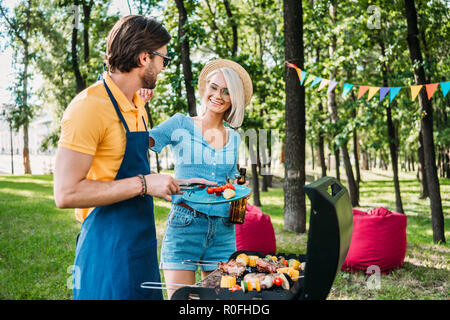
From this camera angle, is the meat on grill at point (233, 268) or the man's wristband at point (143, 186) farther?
the meat on grill at point (233, 268)

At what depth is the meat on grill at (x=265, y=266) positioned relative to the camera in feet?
5.43

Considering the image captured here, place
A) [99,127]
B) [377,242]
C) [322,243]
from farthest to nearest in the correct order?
1. [377,242]
2. [99,127]
3. [322,243]

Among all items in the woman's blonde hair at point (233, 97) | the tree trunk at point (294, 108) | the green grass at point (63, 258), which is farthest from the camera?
the tree trunk at point (294, 108)

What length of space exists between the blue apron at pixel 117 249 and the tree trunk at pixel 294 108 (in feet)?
19.2

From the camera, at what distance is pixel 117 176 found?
153 centimetres

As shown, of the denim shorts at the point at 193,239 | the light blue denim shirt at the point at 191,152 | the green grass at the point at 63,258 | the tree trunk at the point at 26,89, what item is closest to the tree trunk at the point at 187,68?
the green grass at the point at 63,258

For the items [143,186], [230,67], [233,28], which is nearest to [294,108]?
[230,67]

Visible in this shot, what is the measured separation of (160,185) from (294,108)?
5.95 meters

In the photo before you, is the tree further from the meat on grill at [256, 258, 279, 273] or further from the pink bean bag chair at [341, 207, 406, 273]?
the meat on grill at [256, 258, 279, 273]

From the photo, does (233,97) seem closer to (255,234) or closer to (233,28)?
(255,234)

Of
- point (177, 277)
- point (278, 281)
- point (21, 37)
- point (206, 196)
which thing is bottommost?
point (177, 277)

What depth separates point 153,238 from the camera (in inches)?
65.9

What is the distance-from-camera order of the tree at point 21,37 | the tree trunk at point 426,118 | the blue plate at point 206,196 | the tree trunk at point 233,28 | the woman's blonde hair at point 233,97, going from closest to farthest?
the blue plate at point 206,196, the woman's blonde hair at point 233,97, the tree trunk at point 426,118, the tree trunk at point 233,28, the tree at point 21,37

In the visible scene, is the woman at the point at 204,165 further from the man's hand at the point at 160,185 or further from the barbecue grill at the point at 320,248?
the barbecue grill at the point at 320,248
